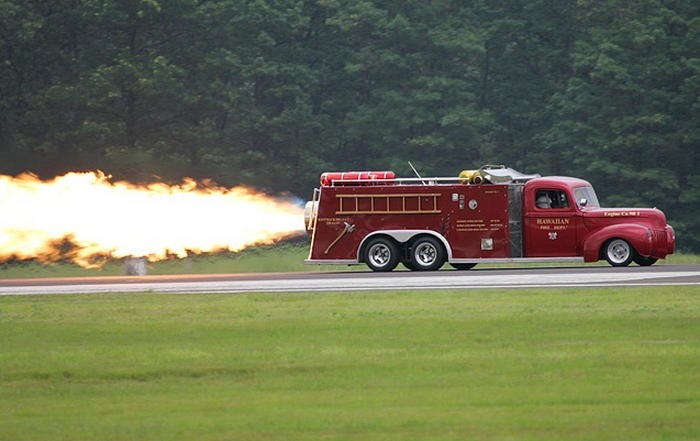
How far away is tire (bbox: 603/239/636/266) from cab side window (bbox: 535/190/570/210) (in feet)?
5.31

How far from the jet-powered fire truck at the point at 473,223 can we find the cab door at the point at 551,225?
0.09 feet

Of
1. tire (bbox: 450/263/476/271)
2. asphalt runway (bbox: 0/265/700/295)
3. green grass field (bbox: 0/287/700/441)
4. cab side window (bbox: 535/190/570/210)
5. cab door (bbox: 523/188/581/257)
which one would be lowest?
green grass field (bbox: 0/287/700/441)

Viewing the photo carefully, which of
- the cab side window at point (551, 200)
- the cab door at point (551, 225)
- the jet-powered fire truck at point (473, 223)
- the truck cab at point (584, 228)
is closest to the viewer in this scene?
the truck cab at point (584, 228)

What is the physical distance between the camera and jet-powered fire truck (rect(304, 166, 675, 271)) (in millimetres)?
33938

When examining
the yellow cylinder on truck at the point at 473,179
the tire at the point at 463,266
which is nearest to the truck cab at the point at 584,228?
the yellow cylinder on truck at the point at 473,179

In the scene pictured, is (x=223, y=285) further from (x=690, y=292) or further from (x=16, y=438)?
(x=16, y=438)

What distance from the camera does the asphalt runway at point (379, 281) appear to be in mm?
29078

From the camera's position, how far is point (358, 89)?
2827 inches

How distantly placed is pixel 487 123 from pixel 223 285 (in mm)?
38203

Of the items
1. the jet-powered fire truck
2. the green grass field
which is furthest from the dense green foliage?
the green grass field

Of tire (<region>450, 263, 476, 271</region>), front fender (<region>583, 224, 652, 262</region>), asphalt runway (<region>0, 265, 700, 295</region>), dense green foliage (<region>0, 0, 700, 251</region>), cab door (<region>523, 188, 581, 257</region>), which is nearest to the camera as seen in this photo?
asphalt runway (<region>0, 265, 700, 295</region>)

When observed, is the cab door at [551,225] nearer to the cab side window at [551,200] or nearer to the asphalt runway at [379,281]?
the cab side window at [551,200]

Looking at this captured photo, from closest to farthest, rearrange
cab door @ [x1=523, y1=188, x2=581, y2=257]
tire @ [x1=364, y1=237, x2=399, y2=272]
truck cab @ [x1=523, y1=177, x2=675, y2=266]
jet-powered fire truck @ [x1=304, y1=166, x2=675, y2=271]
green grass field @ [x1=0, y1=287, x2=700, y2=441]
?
green grass field @ [x1=0, y1=287, x2=700, y2=441] → truck cab @ [x1=523, y1=177, x2=675, y2=266] → jet-powered fire truck @ [x1=304, y1=166, x2=675, y2=271] → cab door @ [x1=523, y1=188, x2=581, y2=257] → tire @ [x1=364, y1=237, x2=399, y2=272]

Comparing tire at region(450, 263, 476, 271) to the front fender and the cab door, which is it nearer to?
the cab door
